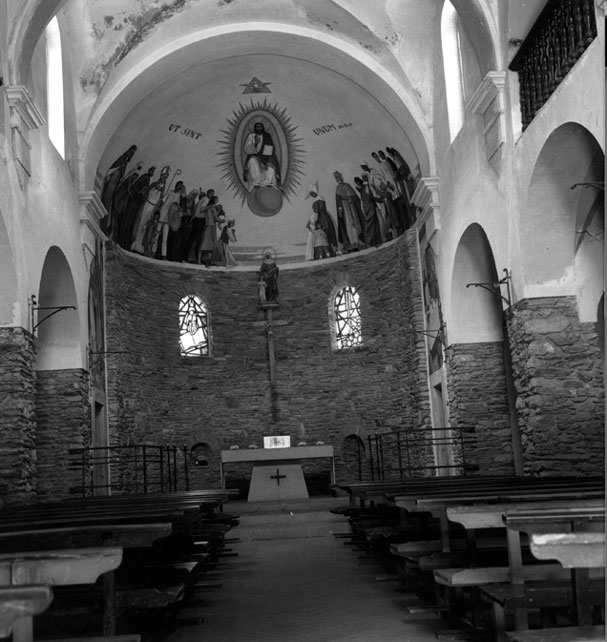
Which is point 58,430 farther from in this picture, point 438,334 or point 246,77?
point 246,77

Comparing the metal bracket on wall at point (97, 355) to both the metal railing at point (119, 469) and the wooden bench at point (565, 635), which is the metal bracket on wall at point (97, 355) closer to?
the metal railing at point (119, 469)

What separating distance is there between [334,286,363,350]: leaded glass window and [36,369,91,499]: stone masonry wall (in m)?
7.96

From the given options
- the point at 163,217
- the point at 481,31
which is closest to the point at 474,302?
the point at 481,31

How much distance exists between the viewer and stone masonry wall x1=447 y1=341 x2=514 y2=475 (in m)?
14.8

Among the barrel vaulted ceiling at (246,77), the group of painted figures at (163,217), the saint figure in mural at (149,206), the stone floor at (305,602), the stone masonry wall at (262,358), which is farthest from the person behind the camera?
the saint figure in mural at (149,206)

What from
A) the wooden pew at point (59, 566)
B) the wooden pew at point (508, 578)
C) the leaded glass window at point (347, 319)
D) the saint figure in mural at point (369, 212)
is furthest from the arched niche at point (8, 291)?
the leaded glass window at point (347, 319)

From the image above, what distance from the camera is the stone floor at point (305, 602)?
224 inches

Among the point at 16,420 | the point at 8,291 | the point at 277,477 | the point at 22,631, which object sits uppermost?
the point at 8,291

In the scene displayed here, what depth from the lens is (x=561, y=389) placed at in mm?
11172

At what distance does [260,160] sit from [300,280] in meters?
3.07

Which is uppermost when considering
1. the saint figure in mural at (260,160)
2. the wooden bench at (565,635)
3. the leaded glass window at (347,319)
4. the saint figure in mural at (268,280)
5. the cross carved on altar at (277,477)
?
the saint figure in mural at (260,160)

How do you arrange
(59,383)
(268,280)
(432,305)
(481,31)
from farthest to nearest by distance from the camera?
(268,280)
(432,305)
(59,383)
(481,31)

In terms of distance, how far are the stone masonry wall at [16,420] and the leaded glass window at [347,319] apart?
→ 10389 mm

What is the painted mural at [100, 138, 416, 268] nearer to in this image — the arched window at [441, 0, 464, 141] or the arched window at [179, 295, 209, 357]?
the arched window at [179, 295, 209, 357]
